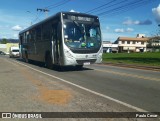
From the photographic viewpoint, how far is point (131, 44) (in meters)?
145

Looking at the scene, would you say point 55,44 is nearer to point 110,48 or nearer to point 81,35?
point 81,35

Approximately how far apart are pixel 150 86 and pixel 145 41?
139562 mm

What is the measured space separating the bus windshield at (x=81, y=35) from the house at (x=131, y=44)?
120104 mm

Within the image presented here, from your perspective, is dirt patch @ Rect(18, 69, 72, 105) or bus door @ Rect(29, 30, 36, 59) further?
bus door @ Rect(29, 30, 36, 59)

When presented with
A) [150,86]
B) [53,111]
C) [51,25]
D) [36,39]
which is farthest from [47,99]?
[36,39]

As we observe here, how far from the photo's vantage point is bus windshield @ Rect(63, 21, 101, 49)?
17531 millimetres

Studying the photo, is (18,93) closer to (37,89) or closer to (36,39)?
(37,89)

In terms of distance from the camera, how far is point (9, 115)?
704 cm

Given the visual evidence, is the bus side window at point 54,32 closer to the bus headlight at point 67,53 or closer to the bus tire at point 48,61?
the bus headlight at point 67,53

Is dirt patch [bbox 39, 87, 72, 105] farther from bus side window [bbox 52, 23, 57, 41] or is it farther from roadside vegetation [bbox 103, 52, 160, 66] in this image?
roadside vegetation [bbox 103, 52, 160, 66]

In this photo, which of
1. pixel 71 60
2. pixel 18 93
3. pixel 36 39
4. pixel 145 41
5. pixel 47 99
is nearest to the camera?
pixel 47 99

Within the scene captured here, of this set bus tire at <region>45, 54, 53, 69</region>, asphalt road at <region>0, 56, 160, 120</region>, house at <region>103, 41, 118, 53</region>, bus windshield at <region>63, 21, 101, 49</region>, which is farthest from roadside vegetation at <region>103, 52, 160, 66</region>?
house at <region>103, 41, 118, 53</region>

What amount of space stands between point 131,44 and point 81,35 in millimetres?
129568

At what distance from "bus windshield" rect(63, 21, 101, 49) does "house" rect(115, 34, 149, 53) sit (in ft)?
394
